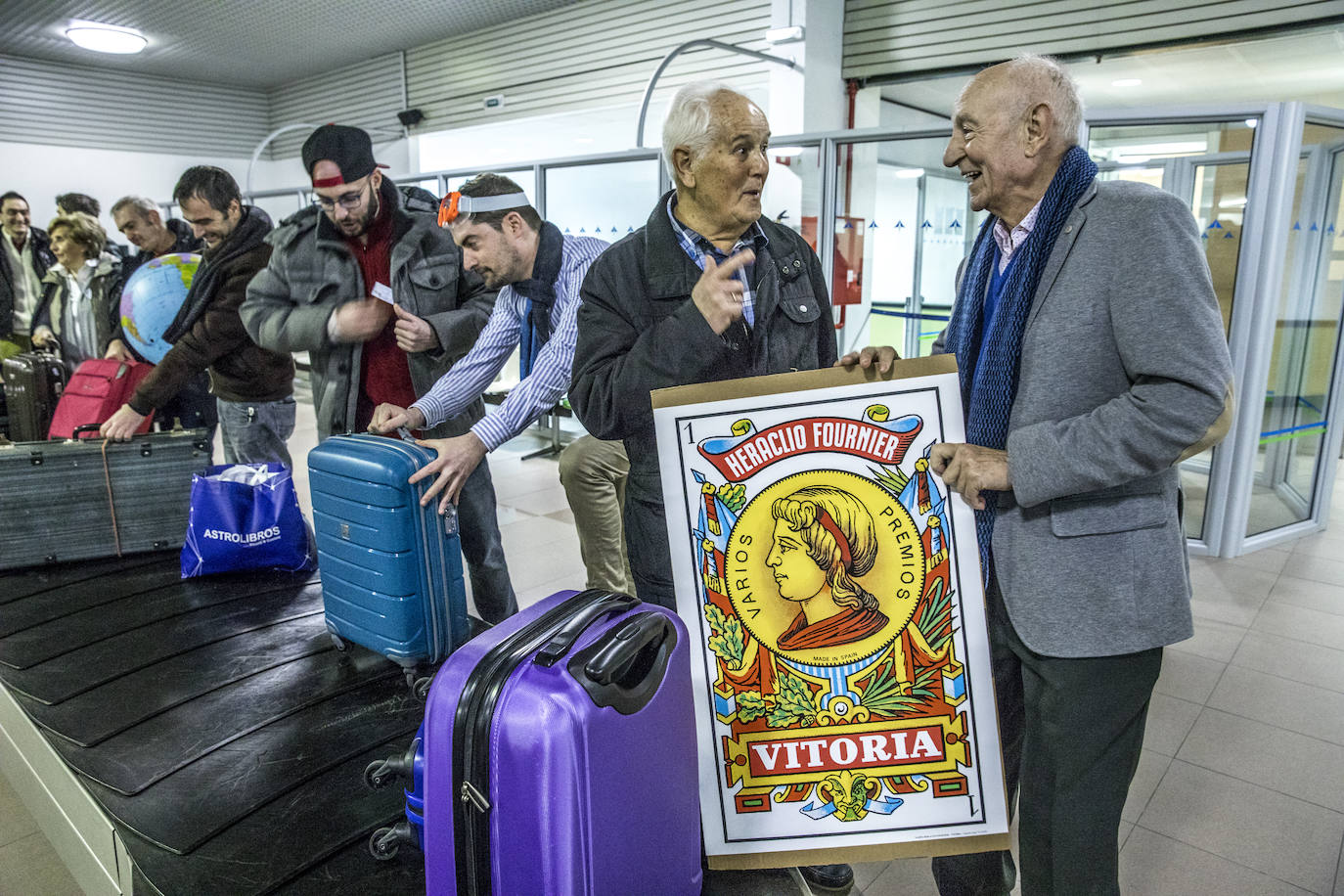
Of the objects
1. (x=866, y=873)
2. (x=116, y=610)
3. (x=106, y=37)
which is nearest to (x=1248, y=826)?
(x=866, y=873)

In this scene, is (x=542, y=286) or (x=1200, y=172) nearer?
(x=542, y=286)

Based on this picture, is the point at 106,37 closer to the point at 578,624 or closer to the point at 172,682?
the point at 172,682

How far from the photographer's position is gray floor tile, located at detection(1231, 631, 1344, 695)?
3057mm

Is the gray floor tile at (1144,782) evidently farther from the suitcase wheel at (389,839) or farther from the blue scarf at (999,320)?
the suitcase wheel at (389,839)

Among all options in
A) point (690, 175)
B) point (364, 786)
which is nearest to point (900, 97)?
point (690, 175)

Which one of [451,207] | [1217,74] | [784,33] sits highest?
[784,33]

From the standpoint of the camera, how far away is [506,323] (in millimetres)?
2416

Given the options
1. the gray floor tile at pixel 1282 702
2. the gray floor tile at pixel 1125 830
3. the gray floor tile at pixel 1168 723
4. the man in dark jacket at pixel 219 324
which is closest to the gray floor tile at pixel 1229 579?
the gray floor tile at pixel 1282 702

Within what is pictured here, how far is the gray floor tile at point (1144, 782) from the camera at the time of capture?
226cm

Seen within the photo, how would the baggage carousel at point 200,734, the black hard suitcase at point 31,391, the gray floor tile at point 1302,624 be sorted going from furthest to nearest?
1. the black hard suitcase at point 31,391
2. the gray floor tile at point 1302,624
3. the baggage carousel at point 200,734

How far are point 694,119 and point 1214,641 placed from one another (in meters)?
3.20

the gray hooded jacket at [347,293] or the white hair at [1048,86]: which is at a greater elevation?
the white hair at [1048,86]

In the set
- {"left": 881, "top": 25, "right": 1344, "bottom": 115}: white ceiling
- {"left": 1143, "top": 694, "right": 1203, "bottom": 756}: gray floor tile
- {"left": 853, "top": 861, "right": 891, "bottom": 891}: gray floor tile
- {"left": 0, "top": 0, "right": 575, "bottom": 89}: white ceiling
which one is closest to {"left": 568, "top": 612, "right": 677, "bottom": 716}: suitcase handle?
{"left": 853, "top": 861, "right": 891, "bottom": 891}: gray floor tile

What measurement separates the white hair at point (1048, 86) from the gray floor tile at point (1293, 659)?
2768 millimetres
